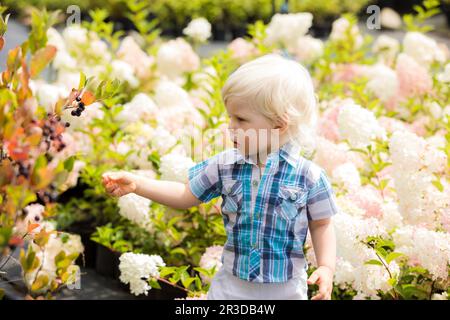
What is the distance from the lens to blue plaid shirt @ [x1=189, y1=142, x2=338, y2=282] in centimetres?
166

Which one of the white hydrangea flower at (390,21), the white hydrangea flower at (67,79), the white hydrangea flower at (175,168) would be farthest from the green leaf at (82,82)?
the white hydrangea flower at (390,21)

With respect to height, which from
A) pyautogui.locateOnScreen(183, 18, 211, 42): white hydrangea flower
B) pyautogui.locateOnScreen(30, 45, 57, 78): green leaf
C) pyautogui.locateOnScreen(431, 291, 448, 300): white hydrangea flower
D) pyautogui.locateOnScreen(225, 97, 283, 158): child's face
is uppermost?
pyautogui.locateOnScreen(30, 45, 57, 78): green leaf

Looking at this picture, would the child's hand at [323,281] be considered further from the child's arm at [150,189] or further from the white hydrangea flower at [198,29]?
the white hydrangea flower at [198,29]

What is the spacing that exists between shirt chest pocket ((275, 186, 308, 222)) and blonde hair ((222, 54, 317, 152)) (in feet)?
0.48

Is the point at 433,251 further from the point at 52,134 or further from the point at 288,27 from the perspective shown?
the point at 288,27

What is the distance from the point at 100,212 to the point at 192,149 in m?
0.65

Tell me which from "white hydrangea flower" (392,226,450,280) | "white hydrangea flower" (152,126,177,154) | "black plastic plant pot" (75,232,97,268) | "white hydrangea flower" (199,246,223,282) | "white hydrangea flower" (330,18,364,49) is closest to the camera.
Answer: "white hydrangea flower" (392,226,450,280)

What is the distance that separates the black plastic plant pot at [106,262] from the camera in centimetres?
283

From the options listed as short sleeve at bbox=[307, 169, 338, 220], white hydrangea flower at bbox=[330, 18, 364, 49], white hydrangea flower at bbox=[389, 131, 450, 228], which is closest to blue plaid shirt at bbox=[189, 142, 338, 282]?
short sleeve at bbox=[307, 169, 338, 220]

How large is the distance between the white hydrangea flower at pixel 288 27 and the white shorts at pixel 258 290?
7.69 feet

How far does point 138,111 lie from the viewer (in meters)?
3.15

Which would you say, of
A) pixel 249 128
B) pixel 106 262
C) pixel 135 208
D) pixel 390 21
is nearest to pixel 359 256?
pixel 249 128

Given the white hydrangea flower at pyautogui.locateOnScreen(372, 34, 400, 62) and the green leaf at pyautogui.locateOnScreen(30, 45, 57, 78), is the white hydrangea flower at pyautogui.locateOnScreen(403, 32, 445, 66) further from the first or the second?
the green leaf at pyautogui.locateOnScreen(30, 45, 57, 78)
